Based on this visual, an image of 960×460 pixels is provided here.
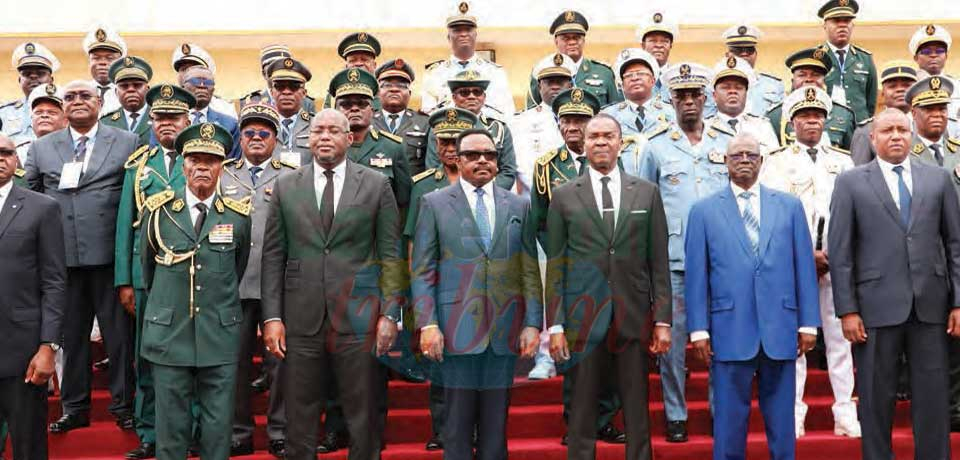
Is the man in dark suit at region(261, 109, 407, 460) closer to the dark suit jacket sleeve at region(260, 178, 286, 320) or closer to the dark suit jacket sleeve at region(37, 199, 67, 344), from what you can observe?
the dark suit jacket sleeve at region(260, 178, 286, 320)

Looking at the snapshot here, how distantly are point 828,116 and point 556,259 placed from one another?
123 inches

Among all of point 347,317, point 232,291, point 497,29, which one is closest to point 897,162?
point 347,317

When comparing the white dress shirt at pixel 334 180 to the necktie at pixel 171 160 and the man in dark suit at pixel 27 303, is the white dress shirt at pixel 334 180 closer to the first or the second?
the necktie at pixel 171 160

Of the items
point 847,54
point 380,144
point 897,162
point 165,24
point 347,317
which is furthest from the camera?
point 165,24

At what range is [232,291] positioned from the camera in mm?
5801

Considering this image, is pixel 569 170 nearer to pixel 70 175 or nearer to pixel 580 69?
pixel 580 69

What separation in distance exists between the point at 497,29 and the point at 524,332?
7892 mm

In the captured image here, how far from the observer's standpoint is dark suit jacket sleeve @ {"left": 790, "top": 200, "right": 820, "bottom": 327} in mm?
5793

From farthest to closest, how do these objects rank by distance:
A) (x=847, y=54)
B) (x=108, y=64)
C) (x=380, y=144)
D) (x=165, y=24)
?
(x=165, y=24) < (x=847, y=54) < (x=108, y=64) < (x=380, y=144)

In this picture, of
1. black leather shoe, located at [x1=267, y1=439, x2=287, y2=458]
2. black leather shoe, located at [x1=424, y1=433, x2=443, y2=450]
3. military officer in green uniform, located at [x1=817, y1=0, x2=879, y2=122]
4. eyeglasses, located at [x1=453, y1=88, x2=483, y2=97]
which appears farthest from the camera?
military officer in green uniform, located at [x1=817, y1=0, x2=879, y2=122]

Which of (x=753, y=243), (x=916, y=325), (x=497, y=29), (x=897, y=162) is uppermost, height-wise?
(x=497, y=29)

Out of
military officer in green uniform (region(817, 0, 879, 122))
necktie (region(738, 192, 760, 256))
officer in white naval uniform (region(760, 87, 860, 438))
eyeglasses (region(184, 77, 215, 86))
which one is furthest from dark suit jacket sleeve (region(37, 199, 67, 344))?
military officer in green uniform (region(817, 0, 879, 122))

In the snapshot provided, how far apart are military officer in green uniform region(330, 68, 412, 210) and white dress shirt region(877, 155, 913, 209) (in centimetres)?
268

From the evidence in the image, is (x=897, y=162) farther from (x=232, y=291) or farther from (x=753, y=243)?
(x=232, y=291)
